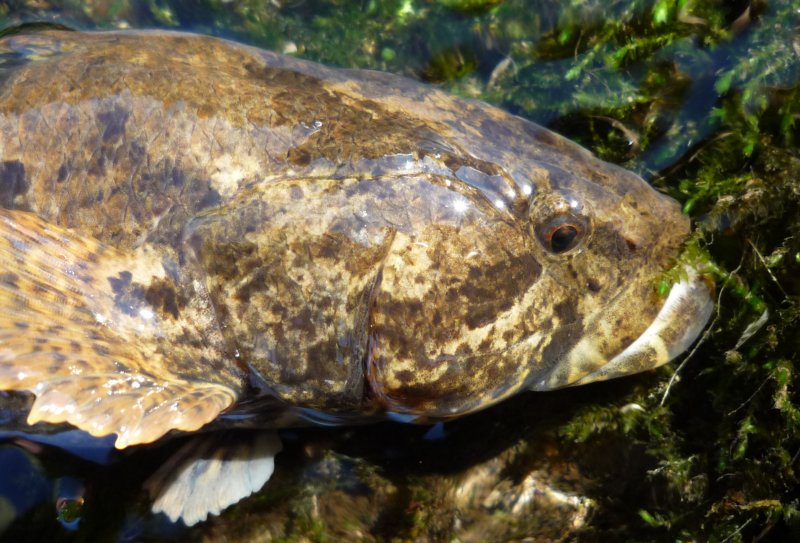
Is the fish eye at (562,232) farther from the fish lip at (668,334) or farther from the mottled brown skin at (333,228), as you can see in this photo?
the fish lip at (668,334)

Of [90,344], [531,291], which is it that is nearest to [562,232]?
[531,291]

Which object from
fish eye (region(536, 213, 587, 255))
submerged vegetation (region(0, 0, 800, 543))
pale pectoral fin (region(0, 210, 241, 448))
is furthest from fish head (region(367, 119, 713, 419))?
pale pectoral fin (region(0, 210, 241, 448))

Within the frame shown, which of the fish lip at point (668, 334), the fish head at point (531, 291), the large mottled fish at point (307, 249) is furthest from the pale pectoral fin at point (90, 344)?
the fish lip at point (668, 334)

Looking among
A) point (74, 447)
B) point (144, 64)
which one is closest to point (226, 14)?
point (144, 64)

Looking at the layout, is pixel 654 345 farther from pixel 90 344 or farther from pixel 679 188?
pixel 90 344

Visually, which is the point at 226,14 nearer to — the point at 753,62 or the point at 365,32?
the point at 365,32
